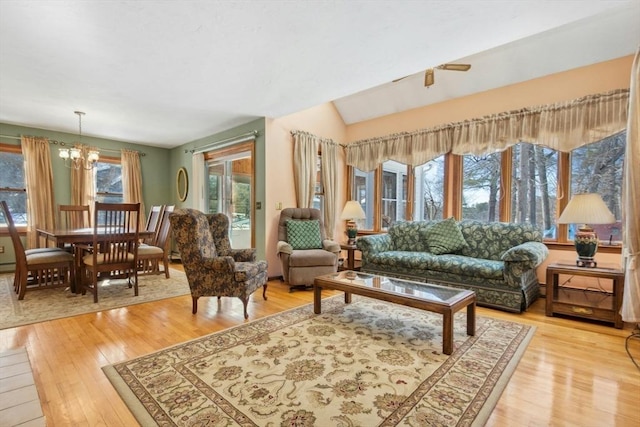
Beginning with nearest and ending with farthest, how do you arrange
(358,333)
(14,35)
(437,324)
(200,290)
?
(14,35), (358,333), (437,324), (200,290)

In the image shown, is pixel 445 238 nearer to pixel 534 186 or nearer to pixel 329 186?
pixel 534 186

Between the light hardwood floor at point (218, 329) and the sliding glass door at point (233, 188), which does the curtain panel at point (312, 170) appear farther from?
the light hardwood floor at point (218, 329)

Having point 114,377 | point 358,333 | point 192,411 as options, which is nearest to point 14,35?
point 114,377

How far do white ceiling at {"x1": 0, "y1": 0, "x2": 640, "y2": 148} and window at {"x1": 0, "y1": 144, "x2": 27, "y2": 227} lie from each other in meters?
0.87

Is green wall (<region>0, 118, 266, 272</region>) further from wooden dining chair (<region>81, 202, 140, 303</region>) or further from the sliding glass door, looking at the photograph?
wooden dining chair (<region>81, 202, 140, 303</region>)

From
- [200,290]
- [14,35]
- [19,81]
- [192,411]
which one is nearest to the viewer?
[192,411]

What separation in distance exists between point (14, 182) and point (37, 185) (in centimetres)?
35

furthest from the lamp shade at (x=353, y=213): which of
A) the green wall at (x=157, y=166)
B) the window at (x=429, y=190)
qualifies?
the green wall at (x=157, y=166)

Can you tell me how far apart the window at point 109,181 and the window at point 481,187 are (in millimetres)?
6364

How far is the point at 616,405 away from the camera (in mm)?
1614

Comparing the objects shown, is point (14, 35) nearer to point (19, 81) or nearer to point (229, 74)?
point (19, 81)

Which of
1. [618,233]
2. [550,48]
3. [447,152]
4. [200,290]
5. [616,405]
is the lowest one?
[616,405]

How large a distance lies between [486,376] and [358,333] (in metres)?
0.96

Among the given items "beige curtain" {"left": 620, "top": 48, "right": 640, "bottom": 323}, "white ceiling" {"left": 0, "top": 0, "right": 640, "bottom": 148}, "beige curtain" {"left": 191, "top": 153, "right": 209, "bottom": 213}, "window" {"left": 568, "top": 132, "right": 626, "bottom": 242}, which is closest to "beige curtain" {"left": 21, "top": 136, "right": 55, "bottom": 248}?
"white ceiling" {"left": 0, "top": 0, "right": 640, "bottom": 148}
